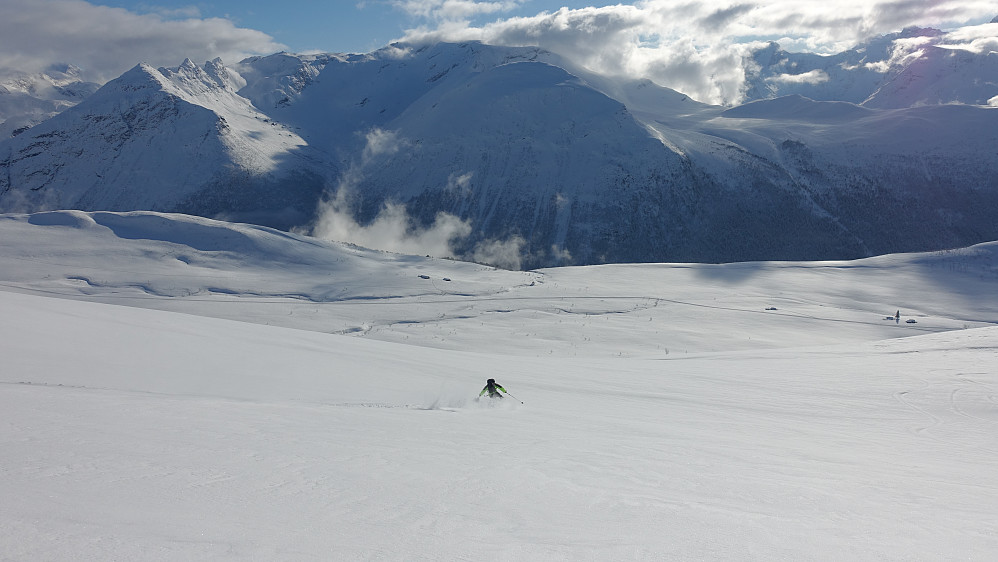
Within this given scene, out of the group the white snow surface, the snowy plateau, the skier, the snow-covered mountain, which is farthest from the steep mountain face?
the skier

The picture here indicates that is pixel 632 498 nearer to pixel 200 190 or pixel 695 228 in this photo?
pixel 695 228

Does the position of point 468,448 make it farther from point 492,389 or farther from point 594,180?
point 594,180

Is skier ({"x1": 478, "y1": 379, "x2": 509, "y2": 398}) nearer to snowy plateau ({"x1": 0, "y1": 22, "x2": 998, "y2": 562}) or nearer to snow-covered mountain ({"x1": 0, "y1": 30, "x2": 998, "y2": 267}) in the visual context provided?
snowy plateau ({"x1": 0, "y1": 22, "x2": 998, "y2": 562})

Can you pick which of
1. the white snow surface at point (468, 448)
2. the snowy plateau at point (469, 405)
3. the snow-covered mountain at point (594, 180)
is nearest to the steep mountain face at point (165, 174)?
the snow-covered mountain at point (594, 180)

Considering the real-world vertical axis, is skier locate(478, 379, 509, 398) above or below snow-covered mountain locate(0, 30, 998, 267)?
below

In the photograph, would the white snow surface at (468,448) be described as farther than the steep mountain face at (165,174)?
No

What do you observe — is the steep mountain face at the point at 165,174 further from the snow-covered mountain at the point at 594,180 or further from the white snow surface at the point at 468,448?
the white snow surface at the point at 468,448

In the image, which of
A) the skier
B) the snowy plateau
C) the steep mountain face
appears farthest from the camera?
the steep mountain face

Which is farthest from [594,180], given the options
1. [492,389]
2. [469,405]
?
[469,405]

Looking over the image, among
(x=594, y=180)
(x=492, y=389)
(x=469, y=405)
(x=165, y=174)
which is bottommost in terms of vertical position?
(x=469, y=405)
